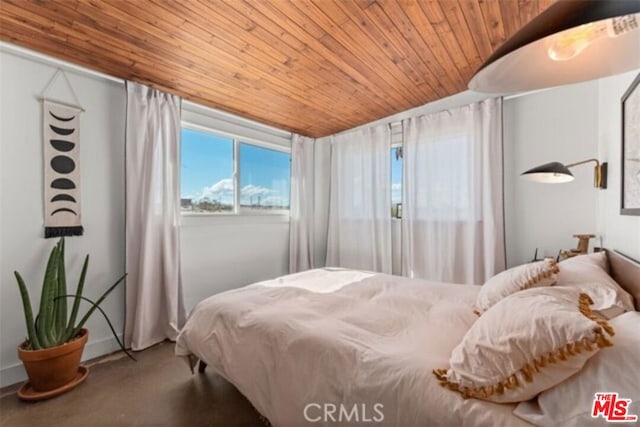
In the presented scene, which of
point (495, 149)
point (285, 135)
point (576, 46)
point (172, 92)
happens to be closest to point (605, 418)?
point (576, 46)

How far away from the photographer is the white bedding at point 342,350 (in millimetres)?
954

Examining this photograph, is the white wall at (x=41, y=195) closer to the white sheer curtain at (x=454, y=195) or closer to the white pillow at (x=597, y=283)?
the white sheer curtain at (x=454, y=195)

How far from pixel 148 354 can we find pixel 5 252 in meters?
1.26

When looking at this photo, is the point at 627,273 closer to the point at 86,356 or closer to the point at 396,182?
the point at 396,182

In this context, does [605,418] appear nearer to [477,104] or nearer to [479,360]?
[479,360]

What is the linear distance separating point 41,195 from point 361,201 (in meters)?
3.23

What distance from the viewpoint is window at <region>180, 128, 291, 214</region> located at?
3096 millimetres

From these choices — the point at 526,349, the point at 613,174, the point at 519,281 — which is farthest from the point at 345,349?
the point at 613,174

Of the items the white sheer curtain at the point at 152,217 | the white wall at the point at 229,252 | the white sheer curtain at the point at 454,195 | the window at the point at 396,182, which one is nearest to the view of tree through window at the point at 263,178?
the white wall at the point at 229,252

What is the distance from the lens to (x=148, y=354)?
2387mm

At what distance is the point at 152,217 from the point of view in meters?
2.55

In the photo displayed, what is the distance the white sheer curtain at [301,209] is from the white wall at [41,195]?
203 cm

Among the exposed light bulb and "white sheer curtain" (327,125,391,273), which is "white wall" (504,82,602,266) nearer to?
"white sheer curtain" (327,125,391,273)

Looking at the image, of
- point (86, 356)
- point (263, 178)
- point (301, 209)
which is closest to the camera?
point (86, 356)
